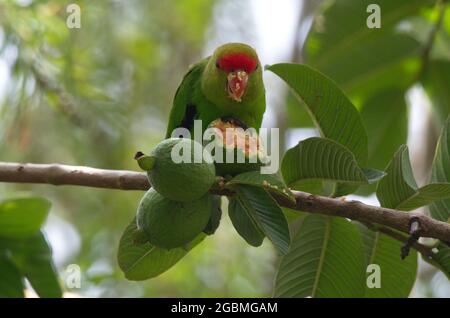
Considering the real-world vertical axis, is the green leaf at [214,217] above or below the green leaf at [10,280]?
above

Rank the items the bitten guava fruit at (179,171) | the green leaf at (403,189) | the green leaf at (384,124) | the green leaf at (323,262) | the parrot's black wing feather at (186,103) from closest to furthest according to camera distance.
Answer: the bitten guava fruit at (179,171)
the green leaf at (403,189)
the green leaf at (323,262)
the parrot's black wing feather at (186,103)
the green leaf at (384,124)

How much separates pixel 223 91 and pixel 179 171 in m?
0.83

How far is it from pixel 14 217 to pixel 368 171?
2.88ft

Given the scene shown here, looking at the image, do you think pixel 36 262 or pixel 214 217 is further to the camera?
pixel 36 262

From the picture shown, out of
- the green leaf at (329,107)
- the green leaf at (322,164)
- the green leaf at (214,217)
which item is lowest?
the green leaf at (214,217)

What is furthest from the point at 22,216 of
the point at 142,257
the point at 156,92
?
the point at 156,92

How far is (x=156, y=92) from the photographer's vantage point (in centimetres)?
367

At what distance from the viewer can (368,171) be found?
1.22m

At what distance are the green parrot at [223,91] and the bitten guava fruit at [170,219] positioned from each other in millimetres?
655

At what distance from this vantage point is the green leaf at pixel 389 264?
146cm

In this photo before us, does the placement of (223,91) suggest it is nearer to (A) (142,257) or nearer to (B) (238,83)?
(B) (238,83)

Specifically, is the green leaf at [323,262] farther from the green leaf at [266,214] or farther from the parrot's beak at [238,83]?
the parrot's beak at [238,83]

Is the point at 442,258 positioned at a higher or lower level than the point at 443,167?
lower

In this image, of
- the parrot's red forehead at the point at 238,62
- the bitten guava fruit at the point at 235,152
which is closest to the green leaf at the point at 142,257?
the bitten guava fruit at the point at 235,152
